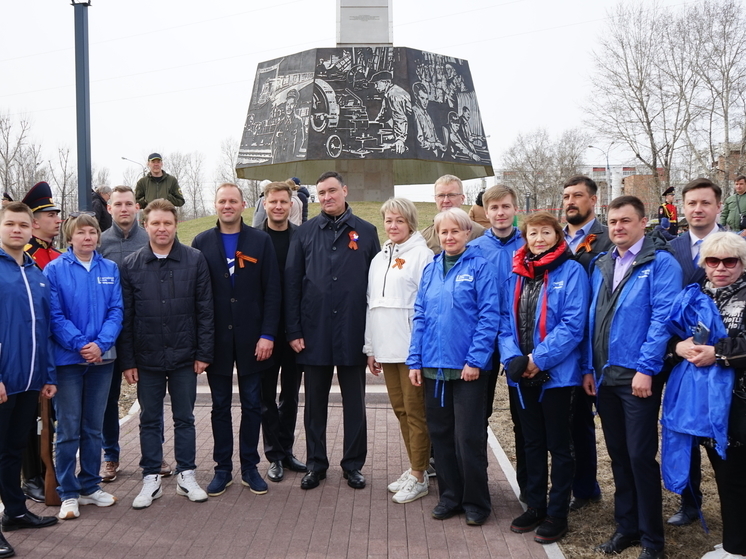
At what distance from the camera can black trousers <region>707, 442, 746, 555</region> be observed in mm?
3535

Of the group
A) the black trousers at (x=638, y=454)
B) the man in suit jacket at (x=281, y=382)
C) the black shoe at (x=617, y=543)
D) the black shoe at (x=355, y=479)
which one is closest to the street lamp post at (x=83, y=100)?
the man in suit jacket at (x=281, y=382)

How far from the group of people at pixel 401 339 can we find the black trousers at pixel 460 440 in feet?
0.05

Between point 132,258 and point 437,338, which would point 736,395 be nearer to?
point 437,338

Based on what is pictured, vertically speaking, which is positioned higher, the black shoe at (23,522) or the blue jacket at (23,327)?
the blue jacket at (23,327)

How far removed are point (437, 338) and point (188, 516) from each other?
214 cm

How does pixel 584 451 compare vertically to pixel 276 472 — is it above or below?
above

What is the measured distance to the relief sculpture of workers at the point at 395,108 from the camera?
54.4 ft

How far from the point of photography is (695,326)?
11.7ft

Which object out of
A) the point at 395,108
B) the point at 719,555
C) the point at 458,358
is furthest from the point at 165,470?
the point at 395,108

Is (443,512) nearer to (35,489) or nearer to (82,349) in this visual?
(82,349)

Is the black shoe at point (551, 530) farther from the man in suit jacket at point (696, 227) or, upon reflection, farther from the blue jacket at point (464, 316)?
the blue jacket at point (464, 316)

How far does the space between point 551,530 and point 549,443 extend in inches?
21.4

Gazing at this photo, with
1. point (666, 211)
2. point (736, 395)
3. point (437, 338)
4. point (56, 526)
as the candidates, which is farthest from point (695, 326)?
point (666, 211)

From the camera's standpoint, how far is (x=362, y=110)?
54.7ft
